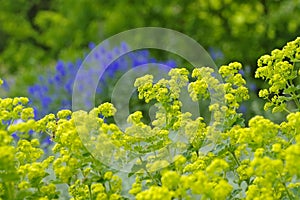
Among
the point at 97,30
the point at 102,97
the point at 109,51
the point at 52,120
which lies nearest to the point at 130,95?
the point at 102,97

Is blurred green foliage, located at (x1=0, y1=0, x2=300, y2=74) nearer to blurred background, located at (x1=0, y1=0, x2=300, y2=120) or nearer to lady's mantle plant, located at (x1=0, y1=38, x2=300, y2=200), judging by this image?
blurred background, located at (x1=0, y1=0, x2=300, y2=120)

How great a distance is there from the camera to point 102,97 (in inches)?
233

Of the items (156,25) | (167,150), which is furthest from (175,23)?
(167,150)

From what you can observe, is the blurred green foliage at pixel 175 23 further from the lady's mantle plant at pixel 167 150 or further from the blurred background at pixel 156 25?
the lady's mantle plant at pixel 167 150

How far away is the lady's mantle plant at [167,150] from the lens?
5.57 feet

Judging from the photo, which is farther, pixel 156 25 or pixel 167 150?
pixel 156 25

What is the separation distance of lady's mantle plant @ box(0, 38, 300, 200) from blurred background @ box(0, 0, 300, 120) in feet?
10.8

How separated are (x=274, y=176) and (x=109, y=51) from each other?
15.9ft

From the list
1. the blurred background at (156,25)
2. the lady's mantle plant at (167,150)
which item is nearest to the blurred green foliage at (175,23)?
the blurred background at (156,25)

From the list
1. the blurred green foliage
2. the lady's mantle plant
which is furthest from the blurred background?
the lady's mantle plant

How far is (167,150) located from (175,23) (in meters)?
5.69

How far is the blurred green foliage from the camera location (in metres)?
6.85

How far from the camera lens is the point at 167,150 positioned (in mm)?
2051

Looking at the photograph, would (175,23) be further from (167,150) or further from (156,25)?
(167,150)
